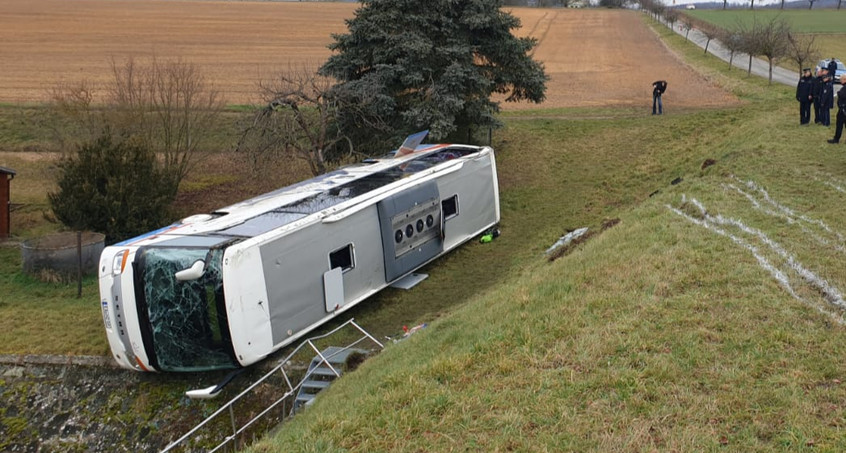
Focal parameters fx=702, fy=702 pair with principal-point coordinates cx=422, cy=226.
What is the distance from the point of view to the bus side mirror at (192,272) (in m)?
9.60

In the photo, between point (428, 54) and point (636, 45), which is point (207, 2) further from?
point (428, 54)

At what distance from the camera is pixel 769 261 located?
894 cm

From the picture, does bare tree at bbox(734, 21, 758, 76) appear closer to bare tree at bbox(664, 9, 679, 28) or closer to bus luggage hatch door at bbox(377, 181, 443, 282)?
bus luggage hatch door at bbox(377, 181, 443, 282)

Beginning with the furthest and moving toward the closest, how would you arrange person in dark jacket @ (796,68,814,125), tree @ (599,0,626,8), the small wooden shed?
tree @ (599,0,626,8) < the small wooden shed < person in dark jacket @ (796,68,814,125)

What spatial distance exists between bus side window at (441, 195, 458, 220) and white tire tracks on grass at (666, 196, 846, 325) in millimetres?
4749

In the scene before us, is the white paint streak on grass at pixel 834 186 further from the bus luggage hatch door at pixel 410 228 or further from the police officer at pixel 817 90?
the bus luggage hatch door at pixel 410 228

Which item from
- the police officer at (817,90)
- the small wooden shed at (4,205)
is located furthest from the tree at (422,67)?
the small wooden shed at (4,205)

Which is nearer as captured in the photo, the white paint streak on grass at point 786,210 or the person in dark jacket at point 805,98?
the white paint streak on grass at point 786,210

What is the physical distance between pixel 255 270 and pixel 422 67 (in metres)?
11.7

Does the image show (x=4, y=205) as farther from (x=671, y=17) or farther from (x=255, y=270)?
(x=671, y=17)

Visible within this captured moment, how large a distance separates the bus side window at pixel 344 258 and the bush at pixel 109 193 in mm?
8007

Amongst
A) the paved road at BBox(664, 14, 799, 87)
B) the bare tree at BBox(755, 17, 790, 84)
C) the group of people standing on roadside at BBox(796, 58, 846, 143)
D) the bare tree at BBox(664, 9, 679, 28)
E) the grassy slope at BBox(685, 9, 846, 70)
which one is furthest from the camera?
the bare tree at BBox(664, 9, 679, 28)

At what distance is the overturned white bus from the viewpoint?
9828 millimetres

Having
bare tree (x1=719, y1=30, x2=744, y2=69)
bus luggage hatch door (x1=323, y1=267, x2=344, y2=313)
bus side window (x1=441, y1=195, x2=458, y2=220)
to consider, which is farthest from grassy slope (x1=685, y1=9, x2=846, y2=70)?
bus luggage hatch door (x1=323, y1=267, x2=344, y2=313)
